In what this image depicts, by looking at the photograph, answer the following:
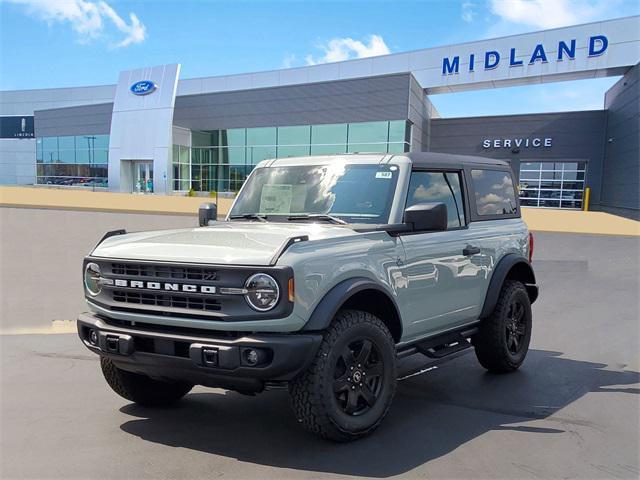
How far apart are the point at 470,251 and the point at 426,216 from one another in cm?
111

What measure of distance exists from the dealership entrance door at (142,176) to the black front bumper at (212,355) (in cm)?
4378

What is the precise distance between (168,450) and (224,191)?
4138 centimetres

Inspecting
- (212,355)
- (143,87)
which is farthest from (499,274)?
(143,87)

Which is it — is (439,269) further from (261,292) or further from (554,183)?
(554,183)

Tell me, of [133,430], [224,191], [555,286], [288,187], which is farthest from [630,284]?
[224,191]

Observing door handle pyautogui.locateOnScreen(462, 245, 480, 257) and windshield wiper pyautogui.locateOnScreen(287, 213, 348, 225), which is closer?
windshield wiper pyautogui.locateOnScreen(287, 213, 348, 225)

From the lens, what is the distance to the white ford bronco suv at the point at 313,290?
3555mm

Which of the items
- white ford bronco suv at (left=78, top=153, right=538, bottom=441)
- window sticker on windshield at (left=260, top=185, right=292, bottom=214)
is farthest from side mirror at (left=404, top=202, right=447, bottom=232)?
window sticker on windshield at (left=260, top=185, right=292, bottom=214)

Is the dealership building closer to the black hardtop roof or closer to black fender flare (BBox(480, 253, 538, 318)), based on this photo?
black fender flare (BBox(480, 253, 538, 318))

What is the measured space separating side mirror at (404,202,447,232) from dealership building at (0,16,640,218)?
27.2 m

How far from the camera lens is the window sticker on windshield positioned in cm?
506

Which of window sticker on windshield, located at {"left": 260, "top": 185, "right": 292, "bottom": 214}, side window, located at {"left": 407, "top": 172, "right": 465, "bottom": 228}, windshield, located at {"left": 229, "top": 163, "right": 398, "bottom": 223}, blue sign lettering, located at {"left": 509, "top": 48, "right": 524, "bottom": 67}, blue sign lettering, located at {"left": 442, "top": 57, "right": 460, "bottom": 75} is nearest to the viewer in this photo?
windshield, located at {"left": 229, "top": 163, "right": 398, "bottom": 223}

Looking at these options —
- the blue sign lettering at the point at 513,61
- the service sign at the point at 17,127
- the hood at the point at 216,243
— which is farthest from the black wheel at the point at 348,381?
the service sign at the point at 17,127

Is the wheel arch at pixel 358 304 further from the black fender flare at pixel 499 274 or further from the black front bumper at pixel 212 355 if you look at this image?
the black fender flare at pixel 499 274
